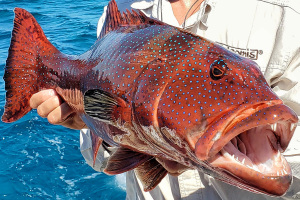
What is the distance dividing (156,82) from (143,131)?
28cm

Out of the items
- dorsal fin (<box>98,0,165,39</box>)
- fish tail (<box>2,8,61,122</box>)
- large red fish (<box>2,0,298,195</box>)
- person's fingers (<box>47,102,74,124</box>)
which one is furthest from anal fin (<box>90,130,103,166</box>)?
dorsal fin (<box>98,0,165,39</box>)

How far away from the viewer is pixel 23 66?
2992mm

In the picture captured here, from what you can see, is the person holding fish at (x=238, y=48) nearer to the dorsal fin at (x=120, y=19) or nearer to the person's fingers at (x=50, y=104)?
the person's fingers at (x=50, y=104)

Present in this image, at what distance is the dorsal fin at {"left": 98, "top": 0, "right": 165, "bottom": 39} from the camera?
246 centimetres

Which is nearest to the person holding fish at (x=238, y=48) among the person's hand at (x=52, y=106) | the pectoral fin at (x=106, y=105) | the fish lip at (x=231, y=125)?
the person's hand at (x=52, y=106)

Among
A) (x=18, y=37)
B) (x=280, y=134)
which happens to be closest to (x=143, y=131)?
(x=280, y=134)

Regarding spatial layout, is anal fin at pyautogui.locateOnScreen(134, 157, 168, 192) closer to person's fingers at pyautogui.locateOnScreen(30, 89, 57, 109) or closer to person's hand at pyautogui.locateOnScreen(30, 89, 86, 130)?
person's hand at pyautogui.locateOnScreen(30, 89, 86, 130)

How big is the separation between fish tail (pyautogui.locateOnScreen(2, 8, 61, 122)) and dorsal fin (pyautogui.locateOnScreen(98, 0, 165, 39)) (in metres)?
0.54

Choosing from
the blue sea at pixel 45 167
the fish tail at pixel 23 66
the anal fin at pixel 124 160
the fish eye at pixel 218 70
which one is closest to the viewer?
the fish eye at pixel 218 70

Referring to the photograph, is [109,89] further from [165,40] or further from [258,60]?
[258,60]

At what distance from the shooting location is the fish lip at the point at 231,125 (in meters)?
1.58

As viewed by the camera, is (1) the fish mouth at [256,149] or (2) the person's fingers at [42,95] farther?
(2) the person's fingers at [42,95]

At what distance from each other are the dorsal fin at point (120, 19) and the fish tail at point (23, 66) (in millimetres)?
540

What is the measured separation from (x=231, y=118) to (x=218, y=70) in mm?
332
